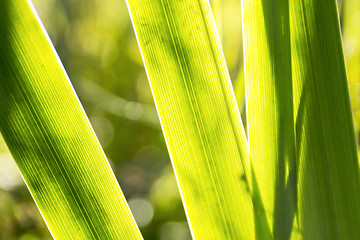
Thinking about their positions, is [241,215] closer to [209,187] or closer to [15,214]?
[209,187]

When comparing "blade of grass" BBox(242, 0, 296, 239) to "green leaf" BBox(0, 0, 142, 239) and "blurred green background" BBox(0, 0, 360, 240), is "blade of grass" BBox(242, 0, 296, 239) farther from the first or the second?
"blurred green background" BBox(0, 0, 360, 240)

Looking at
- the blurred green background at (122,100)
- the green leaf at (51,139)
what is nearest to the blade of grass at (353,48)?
the blurred green background at (122,100)

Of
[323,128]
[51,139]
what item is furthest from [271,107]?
[51,139]

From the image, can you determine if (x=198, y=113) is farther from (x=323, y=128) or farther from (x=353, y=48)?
(x=353, y=48)

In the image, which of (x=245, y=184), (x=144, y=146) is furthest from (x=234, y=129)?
(x=144, y=146)

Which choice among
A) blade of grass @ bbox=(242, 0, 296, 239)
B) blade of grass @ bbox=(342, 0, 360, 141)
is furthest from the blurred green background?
blade of grass @ bbox=(242, 0, 296, 239)

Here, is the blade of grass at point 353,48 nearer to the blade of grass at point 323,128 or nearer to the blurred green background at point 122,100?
the blurred green background at point 122,100
